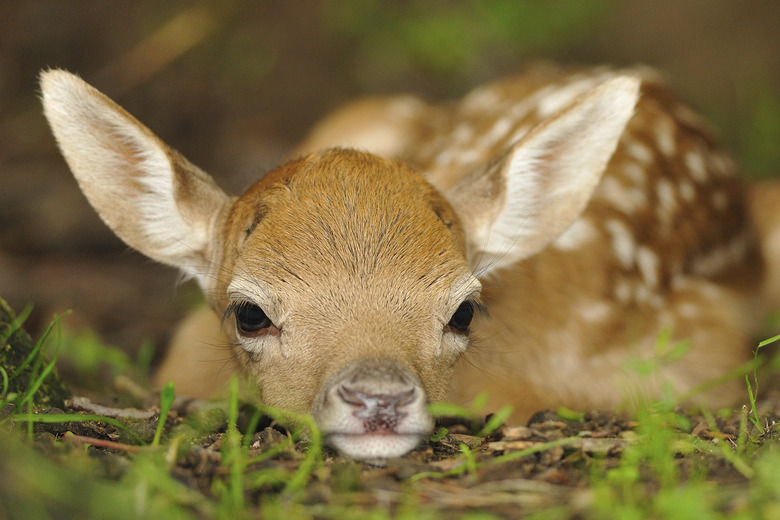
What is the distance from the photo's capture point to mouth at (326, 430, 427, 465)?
2.17m

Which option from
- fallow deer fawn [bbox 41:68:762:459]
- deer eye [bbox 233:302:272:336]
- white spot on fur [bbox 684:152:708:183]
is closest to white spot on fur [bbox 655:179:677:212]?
fallow deer fawn [bbox 41:68:762:459]

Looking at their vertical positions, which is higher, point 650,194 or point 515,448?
point 650,194

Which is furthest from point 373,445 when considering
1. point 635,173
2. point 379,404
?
point 635,173

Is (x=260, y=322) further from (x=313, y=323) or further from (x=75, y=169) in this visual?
(x=75, y=169)

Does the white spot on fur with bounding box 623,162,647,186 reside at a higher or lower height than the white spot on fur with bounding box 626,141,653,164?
lower

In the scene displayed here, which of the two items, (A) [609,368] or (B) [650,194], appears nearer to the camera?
(A) [609,368]

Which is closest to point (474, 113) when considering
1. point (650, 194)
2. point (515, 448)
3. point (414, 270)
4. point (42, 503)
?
point (650, 194)

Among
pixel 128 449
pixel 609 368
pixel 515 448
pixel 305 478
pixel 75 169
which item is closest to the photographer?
pixel 305 478

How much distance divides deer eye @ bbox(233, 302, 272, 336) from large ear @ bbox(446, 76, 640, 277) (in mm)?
930

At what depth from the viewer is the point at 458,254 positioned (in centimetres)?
269

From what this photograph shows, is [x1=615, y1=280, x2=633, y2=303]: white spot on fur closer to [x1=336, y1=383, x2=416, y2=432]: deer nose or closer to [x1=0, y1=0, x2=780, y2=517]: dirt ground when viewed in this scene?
[x1=0, y1=0, x2=780, y2=517]: dirt ground

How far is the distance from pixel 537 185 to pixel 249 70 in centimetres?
473

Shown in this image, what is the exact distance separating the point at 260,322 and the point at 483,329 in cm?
114

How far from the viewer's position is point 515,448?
232 centimetres
